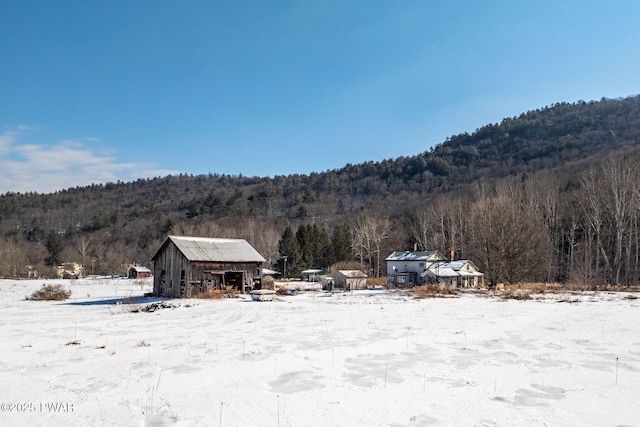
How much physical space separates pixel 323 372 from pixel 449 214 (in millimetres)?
69093

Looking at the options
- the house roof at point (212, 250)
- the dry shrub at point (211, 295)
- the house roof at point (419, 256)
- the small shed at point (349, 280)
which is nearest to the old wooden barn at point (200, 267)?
the house roof at point (212, 250)

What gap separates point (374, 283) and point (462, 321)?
3798cm

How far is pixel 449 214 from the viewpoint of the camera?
76.1 meters

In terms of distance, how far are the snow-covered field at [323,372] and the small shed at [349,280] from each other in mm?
30020

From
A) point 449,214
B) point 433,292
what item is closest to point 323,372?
point 433,292

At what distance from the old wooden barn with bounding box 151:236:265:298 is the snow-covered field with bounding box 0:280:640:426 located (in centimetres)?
1466

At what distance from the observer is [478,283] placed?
57.5m

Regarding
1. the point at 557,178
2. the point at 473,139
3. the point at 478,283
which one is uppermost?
the point at 473,139

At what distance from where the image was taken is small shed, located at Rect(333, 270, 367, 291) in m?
50.5

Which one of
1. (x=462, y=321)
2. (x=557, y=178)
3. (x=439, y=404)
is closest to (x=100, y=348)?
(x=439, y=404)

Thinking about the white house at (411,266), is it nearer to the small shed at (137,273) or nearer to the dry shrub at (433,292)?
the dry shrub at (433,292)

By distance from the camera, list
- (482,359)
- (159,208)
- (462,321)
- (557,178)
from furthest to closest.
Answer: (159,208), (557,178), (462,321), (482,359)

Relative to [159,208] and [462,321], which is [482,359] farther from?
[159,208]

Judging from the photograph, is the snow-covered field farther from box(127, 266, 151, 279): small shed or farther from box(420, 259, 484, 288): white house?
box(127, 266, 151, 279): small shed
